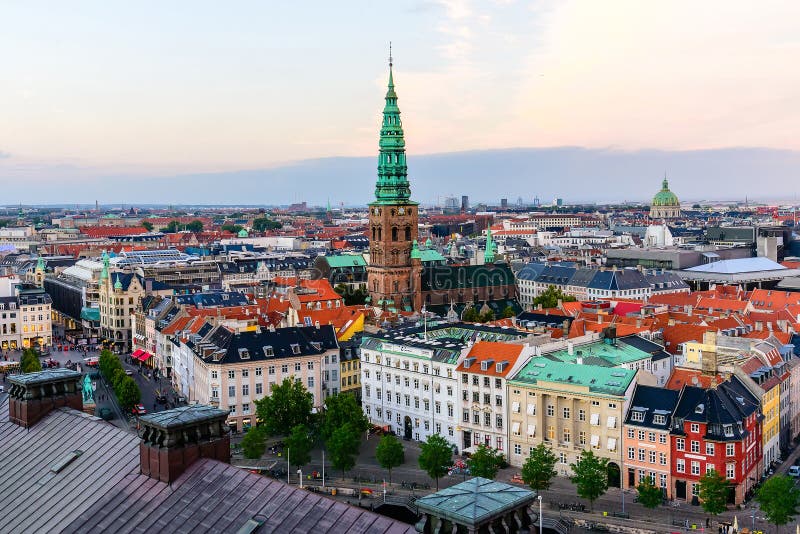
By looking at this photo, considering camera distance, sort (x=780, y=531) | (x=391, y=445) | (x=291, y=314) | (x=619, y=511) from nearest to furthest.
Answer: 1. (x=780, y=531)
2. (x=619, y=511)
3. (x=391, y=445)
4. (x=291, y=314)

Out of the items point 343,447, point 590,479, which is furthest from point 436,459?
point 590,479

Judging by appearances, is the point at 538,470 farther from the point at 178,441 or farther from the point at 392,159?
the point at 392,159

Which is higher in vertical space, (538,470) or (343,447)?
(343,447)

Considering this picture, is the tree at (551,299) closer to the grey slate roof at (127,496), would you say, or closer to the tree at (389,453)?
the tree at (389,453)

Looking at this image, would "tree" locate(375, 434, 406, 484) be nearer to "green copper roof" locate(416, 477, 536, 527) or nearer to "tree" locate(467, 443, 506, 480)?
"tree" locate(467, 443, 506, 480)

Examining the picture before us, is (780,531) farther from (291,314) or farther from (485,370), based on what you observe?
(291,314)

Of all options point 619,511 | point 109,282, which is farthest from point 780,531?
point 109,282
